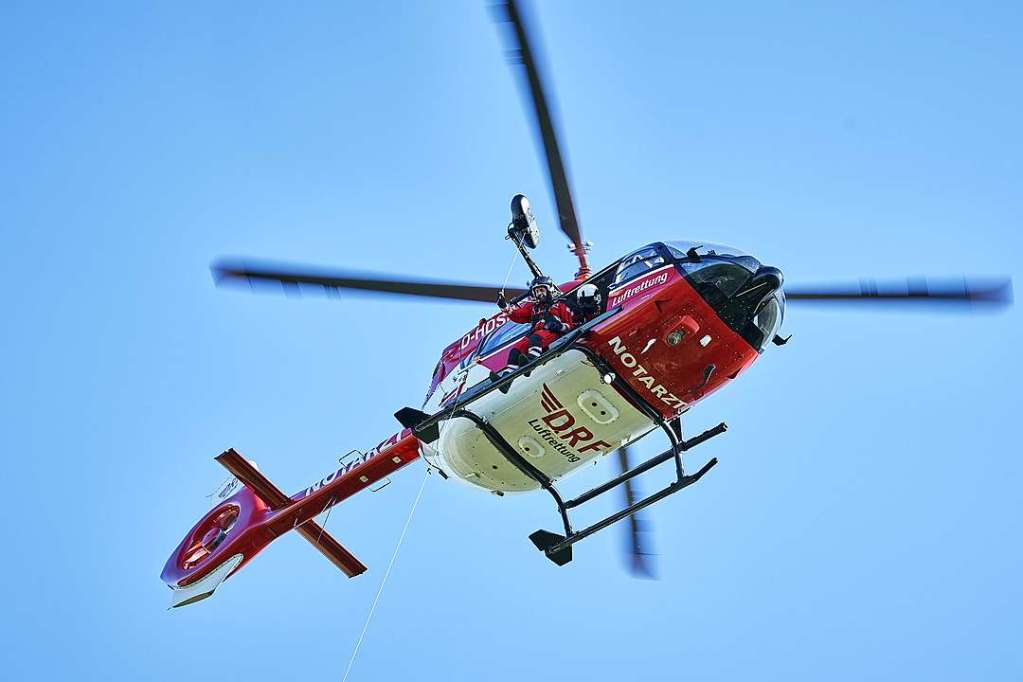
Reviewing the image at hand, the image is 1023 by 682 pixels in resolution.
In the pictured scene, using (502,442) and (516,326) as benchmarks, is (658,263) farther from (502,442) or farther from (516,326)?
(502,442)

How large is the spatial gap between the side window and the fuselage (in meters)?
0.02

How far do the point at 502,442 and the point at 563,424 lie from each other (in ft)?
2.36

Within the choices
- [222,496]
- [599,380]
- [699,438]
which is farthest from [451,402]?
[222,496]

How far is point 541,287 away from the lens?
1130cm

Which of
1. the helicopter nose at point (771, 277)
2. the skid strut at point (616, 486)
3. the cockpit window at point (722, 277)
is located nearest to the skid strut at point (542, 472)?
the skid strut at point (616, 486)

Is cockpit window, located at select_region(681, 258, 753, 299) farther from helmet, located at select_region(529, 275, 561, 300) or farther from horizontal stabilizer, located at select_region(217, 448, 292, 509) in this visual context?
horizontal stabilizer, located at select_region(217, 448, 292, 509)

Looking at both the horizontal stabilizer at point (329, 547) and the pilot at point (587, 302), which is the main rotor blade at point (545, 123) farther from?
the horizontal stabilizer at point (329, 547)

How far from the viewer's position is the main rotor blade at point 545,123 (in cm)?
898

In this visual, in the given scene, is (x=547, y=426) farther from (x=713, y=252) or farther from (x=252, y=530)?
(x=252, y=530)

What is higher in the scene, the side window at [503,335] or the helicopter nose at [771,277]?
the side window at [503,335]

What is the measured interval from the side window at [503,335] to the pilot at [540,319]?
0.08 meters

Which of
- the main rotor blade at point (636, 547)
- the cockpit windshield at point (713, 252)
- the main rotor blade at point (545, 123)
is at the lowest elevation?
the main rotor blade at point (636, 547)

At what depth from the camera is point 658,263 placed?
10781 millimetres

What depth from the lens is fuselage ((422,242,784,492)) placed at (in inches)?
413
